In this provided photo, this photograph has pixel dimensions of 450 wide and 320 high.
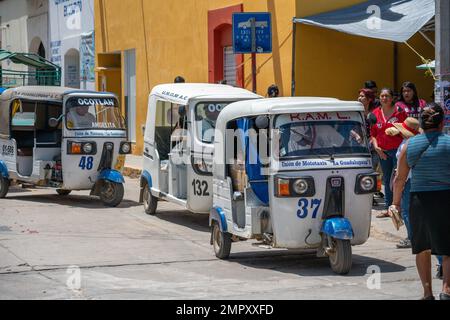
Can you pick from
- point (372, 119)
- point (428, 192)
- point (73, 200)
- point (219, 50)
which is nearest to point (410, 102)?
point (372, 119)

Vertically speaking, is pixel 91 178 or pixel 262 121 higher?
pixel 262 121

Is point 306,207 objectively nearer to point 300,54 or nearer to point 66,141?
point 66,141

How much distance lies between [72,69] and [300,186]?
72.4 feet

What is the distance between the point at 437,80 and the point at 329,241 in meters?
3.33

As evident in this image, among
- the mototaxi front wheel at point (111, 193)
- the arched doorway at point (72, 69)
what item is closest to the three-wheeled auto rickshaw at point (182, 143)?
the mototaxi front wheel at point (111, 193)

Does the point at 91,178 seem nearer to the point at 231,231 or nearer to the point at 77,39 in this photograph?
the point at 231,231

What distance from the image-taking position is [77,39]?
29.3 m

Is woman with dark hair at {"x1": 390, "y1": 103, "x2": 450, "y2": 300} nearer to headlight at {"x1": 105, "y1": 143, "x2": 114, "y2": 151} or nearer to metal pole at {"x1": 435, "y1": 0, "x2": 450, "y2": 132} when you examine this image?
metal pole at {"x1": 435, "y1": 0, "x2": 450, "y2": 132}

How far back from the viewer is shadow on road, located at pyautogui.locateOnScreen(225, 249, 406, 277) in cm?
980

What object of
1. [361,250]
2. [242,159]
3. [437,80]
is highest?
[437,80]

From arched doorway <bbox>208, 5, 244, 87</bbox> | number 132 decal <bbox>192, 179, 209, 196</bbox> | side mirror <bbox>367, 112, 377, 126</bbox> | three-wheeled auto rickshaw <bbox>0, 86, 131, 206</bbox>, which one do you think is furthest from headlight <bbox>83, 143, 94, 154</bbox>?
arched doorway <bbox>208, 5, 244, 87</bbox>

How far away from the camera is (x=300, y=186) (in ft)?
31.1

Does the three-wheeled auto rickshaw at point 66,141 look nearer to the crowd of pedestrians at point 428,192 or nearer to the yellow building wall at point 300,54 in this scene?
the yellow building wall at point 300,54
